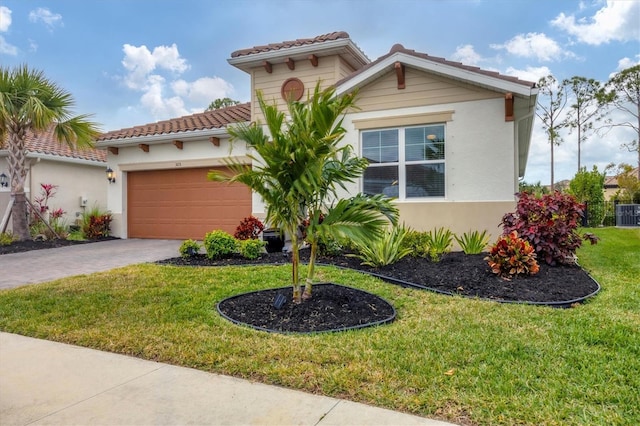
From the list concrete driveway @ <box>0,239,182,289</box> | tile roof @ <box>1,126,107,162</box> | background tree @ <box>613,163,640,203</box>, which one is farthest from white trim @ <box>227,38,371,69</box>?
background tree @ <box>613,163,640,203</box>

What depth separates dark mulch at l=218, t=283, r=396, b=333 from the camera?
4.39 meters

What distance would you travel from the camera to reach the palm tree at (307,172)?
446cm

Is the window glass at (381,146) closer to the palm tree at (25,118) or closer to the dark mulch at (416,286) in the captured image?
the dark mulch at (416,286)

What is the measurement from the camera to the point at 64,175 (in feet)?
53.2

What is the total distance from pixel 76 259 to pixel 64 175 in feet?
27.4

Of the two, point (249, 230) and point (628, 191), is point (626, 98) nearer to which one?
point (628, 191)

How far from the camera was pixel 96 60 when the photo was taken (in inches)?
559

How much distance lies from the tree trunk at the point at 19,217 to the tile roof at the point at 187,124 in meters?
3.07

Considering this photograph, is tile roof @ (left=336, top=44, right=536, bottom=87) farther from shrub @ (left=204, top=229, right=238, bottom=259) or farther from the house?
shrub @ (left=204, top=229, right=238, bottom=259)

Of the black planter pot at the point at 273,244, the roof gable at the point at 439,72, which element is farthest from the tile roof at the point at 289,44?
the black planter pot at the point at 273,244

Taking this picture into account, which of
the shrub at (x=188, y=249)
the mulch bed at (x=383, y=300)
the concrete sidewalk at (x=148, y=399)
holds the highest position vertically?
the shrub at (x=188, y=249)

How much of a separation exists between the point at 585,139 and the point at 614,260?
29.9 m

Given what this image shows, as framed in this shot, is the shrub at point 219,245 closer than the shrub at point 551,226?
No

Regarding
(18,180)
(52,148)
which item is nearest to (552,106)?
(52,148)
